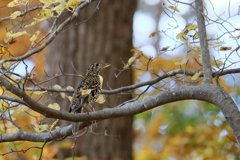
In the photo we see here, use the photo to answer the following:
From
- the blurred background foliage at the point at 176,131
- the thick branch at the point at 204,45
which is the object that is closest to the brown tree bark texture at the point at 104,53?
the blurred background foliage at the point at 176,131

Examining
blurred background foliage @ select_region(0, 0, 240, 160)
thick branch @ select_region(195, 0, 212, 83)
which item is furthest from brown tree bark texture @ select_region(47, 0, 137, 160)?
thick branch @ select_region(195, 0, 212, 83)

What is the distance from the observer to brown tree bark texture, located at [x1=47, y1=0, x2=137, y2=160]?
19.0 feet

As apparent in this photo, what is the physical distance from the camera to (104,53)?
5996 millimetres

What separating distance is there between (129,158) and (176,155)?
171cm

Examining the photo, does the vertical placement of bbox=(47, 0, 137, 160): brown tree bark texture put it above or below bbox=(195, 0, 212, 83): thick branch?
above

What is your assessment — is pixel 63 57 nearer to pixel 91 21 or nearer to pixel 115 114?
pixel 91 21

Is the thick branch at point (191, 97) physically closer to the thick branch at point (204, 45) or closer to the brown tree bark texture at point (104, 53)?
the thick branch at point (204, 45)

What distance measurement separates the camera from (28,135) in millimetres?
2939

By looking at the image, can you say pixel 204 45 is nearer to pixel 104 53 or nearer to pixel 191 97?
pixel 191 97

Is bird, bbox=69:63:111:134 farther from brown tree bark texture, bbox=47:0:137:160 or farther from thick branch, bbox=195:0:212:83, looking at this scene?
thick branch, bbox=195:0:212:83

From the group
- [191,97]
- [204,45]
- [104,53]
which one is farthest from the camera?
[104,53]

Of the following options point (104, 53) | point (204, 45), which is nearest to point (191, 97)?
point (204, 45)

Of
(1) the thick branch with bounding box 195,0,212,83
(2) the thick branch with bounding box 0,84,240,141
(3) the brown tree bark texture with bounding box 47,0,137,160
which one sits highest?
(3) the brown tree bark texture with bounding box 47,0,137,160

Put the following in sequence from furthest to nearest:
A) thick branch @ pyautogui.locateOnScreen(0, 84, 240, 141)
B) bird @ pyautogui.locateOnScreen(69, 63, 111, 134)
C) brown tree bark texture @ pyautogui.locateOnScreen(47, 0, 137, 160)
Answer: brown tree bark texture @ pyautogui.locateOnScreen(47, 0, 137, 160), bird @ pyautogui.locateOnScreen(69, 63, 111, 134), thick branch @ pyautogui.locateOnScreen(0, 84, 240, 141)
